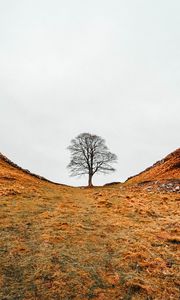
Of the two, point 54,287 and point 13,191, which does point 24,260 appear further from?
point 13,191

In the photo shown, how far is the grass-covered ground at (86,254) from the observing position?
8750mm

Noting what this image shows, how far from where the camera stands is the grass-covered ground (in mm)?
8750

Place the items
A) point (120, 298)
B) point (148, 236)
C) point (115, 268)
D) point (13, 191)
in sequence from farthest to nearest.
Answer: point (13, 191)
point (148, 236)
point (115, 268)
point (120, 298)

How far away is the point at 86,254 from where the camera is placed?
1134 centimetres

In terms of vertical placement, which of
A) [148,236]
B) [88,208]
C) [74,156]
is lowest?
[148,236]

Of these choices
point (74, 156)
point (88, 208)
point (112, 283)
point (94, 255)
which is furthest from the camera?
point (74, 156)

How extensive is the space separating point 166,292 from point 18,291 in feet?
14.4

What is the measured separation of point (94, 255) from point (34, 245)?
2610 millimetres

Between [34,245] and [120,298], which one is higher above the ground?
[34,245]

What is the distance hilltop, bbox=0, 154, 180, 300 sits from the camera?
28.7 ft

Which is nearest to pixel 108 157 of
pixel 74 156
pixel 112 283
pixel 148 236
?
pixel 74 156

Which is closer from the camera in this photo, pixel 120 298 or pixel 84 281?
pixel 120 298

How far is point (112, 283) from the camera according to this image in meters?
9.16

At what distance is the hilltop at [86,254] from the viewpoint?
28.7ft
